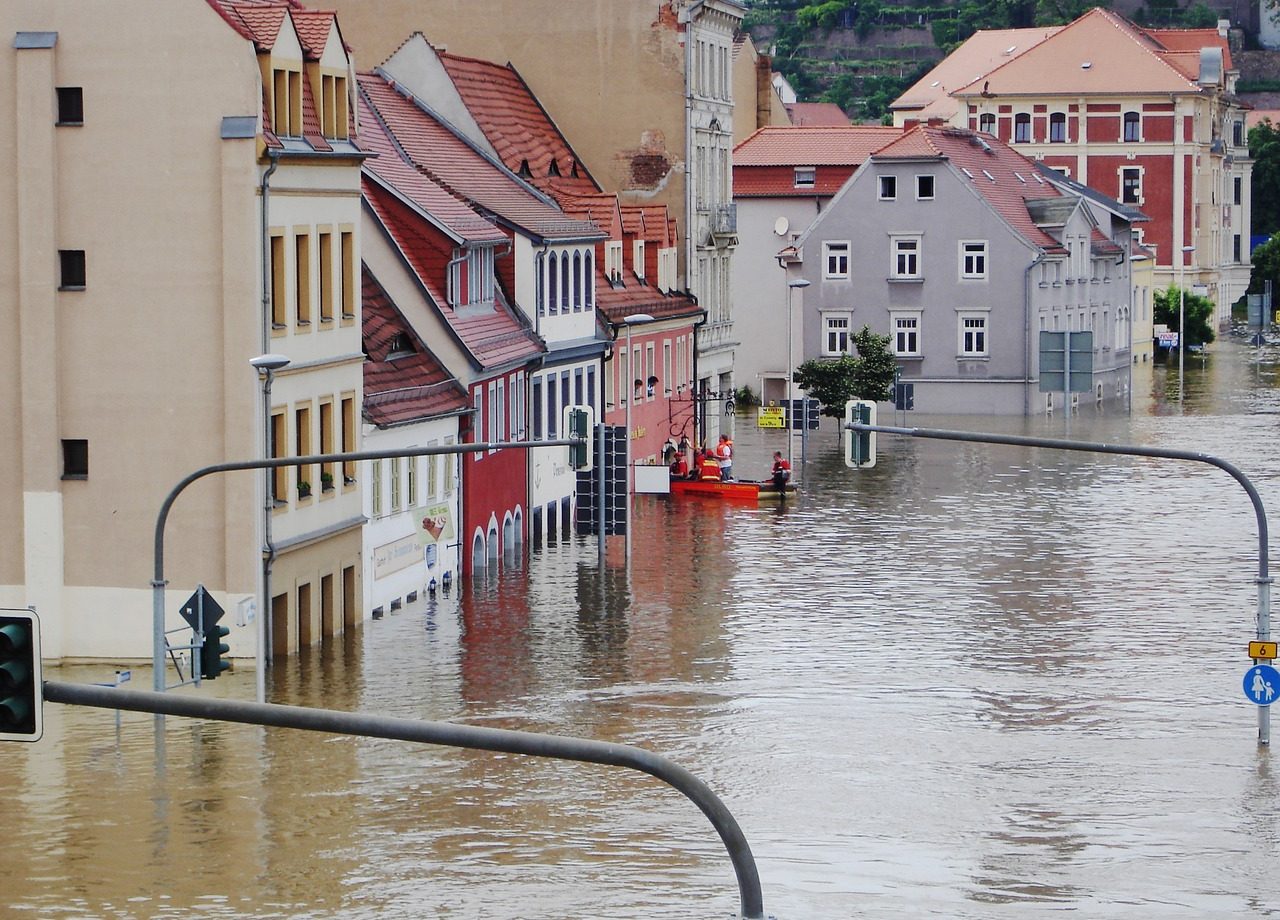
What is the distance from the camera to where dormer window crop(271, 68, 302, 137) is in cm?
4072

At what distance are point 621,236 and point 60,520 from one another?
3159 centimetres

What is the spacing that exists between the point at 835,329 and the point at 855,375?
32.9 ft

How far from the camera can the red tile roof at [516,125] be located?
66.9 metres

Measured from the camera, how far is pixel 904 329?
94.3 m

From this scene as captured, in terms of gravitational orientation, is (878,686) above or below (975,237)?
below

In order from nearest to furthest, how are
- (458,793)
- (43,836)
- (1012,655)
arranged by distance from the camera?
(43,836) → (458,793) → (1012,655)

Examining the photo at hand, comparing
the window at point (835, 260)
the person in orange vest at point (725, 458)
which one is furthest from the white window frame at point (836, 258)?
the person in orange vest at point (725, 458)

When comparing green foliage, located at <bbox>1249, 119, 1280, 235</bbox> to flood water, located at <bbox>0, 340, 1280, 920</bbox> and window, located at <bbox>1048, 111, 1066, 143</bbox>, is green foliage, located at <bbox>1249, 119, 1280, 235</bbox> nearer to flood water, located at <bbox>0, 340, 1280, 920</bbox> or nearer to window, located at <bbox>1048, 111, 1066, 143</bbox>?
window, located at <bbox>1048, 111, 1066, 143</bbox>

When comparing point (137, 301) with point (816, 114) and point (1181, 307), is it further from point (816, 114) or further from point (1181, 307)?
point (816, 114)

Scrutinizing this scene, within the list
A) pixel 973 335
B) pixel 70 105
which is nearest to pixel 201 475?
Result: pixel 70 105

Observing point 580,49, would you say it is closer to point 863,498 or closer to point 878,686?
point 863,498

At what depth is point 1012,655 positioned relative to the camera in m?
42.2

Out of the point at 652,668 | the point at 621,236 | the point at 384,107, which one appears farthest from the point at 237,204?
Answer: the point at 621,236

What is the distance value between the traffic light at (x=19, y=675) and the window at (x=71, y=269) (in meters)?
28.9
